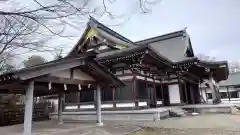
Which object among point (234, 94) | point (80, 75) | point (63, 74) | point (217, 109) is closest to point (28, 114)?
point (63, 74)

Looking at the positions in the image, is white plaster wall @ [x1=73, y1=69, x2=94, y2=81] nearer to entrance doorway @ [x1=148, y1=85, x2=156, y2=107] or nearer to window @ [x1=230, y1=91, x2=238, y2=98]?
entrance doorway @ [x1=148, y1=85, x2=156, y2=107]

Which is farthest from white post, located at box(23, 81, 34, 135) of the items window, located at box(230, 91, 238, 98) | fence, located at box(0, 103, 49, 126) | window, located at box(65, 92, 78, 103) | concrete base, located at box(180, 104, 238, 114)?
window, located at box(230, 91, 238, 98)

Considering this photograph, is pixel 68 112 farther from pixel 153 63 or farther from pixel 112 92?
pixel 153 63

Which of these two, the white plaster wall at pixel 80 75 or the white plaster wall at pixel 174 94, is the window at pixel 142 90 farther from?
the white plaster wall at pixel 80 75

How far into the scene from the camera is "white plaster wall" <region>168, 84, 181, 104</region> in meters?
15.4

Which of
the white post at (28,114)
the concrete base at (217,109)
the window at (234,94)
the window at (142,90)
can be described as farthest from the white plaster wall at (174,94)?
the window at (234,94)

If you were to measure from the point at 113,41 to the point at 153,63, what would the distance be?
3472mm

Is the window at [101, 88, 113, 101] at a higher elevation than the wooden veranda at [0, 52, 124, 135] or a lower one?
lower

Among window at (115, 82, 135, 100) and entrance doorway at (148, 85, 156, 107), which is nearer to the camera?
window at (115, 82, 135, 100)

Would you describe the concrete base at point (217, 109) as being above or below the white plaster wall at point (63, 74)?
below

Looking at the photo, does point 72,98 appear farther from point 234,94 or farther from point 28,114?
Result: point 234,94

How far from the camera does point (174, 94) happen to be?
15.6 meters

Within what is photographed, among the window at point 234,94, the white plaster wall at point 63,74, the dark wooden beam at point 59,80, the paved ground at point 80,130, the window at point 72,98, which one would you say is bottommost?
the paved ground at point 80,130

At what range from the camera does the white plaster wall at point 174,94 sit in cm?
1542
